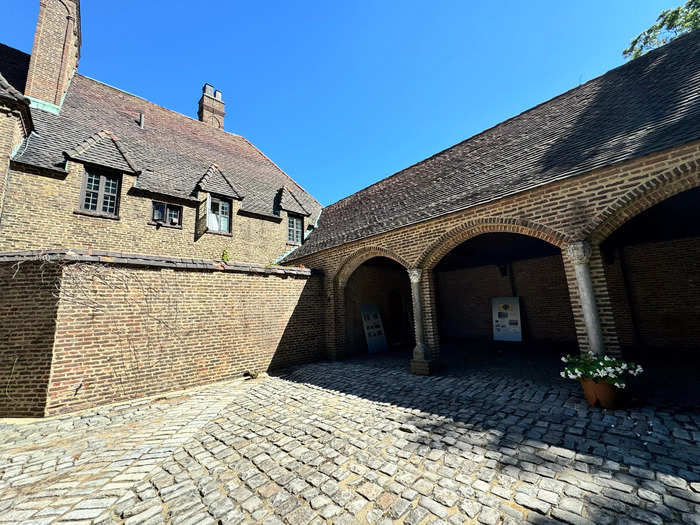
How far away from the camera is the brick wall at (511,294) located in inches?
436

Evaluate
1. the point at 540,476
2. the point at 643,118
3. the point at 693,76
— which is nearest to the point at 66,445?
the point at 540,476

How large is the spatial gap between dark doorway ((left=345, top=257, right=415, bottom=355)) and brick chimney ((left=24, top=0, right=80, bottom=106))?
14.0m

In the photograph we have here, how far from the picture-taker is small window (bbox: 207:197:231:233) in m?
12.4

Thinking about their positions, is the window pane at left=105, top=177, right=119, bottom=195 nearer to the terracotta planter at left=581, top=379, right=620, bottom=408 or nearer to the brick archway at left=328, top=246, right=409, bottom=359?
the brick archway at left=328, top=246, right=409, bottom=359

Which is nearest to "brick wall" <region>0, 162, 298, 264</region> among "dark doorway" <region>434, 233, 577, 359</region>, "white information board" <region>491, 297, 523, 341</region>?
"dark doorway" <region>434, 233, 577, 359</region>

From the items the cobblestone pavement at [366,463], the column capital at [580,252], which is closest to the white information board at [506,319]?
the cobblestone pavement at [366,463]

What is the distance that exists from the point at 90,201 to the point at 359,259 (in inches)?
395

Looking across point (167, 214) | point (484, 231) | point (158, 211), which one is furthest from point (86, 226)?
point (484, 231)

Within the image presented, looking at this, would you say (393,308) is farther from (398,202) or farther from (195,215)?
(195,215)

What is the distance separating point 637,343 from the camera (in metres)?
9.34

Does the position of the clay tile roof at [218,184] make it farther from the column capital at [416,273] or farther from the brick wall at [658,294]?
the brick wall at [658,294]

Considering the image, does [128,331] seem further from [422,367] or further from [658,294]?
[658,294]

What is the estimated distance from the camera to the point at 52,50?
1095 centimetres

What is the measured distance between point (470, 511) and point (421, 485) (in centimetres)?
55
